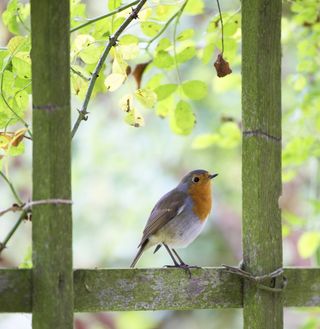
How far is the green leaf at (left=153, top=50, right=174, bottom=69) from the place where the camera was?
94.0 inches

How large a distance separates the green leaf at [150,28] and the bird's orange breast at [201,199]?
87 cm

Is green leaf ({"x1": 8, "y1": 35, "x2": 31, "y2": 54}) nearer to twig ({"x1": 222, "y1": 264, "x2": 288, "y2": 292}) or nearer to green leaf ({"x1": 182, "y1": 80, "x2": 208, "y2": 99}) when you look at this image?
green leaf ({"x1": 182, "y1": 80, "x2": 208, "y2": 99})

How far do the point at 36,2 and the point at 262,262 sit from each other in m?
0.88

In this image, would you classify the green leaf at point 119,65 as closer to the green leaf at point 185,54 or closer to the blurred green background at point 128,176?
the green leaf at point 185,54

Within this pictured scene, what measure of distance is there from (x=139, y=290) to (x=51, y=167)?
1.35ft

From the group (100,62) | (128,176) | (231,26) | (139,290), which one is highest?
(128,176)

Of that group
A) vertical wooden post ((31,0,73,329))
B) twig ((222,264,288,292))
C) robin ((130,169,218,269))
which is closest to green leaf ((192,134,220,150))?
robin ((130,169,218,269))

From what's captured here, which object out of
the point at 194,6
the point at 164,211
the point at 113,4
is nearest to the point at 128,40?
the point at 113,4

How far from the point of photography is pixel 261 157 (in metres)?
1.97

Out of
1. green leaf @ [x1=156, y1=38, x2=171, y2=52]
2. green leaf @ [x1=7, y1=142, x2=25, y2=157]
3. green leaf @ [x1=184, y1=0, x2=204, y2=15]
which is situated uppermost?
green leaf @ [x1=184, y1=0, x2=204, y2=15]

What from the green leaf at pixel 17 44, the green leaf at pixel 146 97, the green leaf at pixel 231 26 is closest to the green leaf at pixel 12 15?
the green leaf at pixel 17 44

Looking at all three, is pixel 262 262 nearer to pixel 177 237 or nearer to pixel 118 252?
pixel 177 237

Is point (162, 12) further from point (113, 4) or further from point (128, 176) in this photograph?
point (128, 176)

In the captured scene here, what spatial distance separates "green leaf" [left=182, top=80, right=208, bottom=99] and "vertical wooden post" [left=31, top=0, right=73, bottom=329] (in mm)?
749
